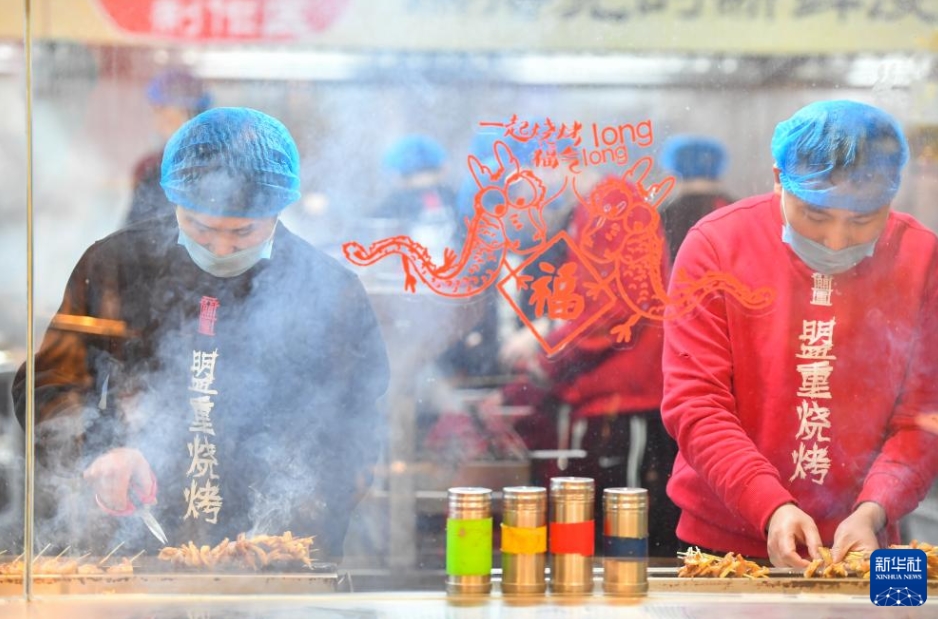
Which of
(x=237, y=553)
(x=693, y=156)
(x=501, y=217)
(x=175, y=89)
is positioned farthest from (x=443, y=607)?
(x=175, y=89)

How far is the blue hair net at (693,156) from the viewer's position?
2.32m

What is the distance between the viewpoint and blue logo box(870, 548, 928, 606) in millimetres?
2354

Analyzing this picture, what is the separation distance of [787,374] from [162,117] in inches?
56.3

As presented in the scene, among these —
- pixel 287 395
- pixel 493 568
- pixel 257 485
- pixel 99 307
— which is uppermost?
pixel 99 307

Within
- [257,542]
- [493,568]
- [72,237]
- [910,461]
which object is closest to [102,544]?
[257,542]

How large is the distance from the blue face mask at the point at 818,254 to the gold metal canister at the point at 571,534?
66cm

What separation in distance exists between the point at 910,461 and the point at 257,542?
4.65ft

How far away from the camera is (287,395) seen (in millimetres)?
2359

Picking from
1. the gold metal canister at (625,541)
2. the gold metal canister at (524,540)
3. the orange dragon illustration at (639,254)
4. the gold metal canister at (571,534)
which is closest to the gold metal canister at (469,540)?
the gold metal canister at (524,540)

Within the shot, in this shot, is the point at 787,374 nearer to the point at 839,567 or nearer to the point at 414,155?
the point at 839,567

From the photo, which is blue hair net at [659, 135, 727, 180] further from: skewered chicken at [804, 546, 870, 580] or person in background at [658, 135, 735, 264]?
skewered chicken at [804, 546, 870, 580]

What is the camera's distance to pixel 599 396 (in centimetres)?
234

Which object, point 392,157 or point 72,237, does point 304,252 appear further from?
point 72,237

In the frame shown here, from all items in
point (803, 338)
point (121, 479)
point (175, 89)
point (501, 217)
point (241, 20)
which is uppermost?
point (241, 20)
